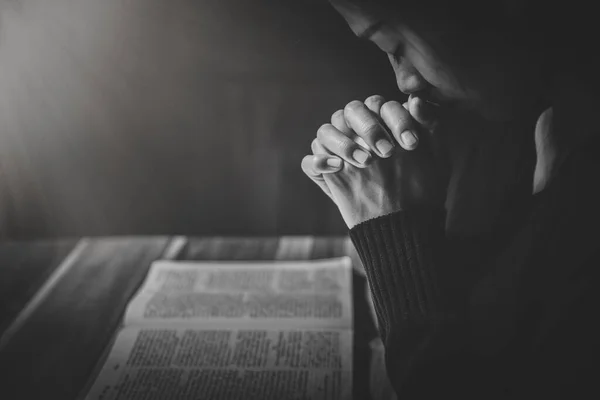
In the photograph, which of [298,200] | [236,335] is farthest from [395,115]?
[298,200]

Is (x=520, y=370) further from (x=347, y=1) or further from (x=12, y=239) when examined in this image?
(x=12, y=239)

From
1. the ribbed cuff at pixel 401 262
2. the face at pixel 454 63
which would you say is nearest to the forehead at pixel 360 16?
the face at pixel 454 63

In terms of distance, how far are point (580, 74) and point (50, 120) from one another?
2.78 ft

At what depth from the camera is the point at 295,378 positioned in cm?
74

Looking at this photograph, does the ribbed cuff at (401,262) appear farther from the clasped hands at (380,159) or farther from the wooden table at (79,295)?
the wooden table at (79,295)

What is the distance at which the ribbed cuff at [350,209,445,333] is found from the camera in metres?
0.68

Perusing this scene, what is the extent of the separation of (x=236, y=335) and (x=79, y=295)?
0.30 meters

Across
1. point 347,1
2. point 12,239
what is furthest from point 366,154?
point 12,239

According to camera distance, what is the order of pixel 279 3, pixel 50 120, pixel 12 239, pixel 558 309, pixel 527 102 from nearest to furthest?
pixel 558 309 < pixel 527 102 < pixel 279 3 < pixel 50 120 < pixel 12 239

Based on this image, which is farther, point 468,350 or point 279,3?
point 279,3

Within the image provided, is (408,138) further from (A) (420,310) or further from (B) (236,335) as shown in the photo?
(B) (236,335)

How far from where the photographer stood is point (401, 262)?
0.70 meters

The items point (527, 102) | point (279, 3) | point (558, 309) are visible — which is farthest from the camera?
point (279, 3)

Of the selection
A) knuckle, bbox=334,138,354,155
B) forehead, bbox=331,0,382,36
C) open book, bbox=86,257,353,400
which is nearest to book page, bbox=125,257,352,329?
open book, bbox=86,257,353,400
